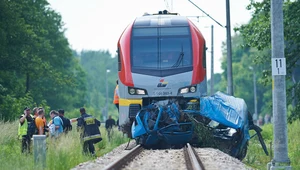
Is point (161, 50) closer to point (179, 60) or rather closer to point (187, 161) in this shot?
point (179, 60)

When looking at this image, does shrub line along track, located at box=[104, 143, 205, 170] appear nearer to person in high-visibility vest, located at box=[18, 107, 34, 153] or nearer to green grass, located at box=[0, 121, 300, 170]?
green grass, located at box=[0, 121, 300, 170]

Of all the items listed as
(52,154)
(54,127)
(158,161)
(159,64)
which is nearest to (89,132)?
(54,127)

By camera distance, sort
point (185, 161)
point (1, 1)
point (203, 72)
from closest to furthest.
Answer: point (185, 161), point (203, 72), point (1, 1)

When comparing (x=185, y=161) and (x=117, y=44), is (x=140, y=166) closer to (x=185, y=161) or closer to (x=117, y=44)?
(x=185, y=161)

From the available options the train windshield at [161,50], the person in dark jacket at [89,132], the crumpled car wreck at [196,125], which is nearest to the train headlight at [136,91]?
the train windshield at [161,50]

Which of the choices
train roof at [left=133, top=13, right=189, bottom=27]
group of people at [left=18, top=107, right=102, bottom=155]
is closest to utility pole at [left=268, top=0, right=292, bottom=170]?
group of people at [left=18, top=107, right=102, bottom=155]

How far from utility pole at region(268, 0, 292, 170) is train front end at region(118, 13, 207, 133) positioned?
5.70 metres

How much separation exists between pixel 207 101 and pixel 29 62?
21165 mm

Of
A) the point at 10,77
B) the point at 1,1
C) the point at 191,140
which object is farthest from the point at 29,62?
the point at 191,140

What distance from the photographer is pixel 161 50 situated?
23062mm

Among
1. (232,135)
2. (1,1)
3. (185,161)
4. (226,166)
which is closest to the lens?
(226,166)

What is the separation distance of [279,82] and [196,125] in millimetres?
5093

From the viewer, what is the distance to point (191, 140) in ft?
72.2

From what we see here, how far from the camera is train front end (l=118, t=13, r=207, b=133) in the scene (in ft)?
74.1
